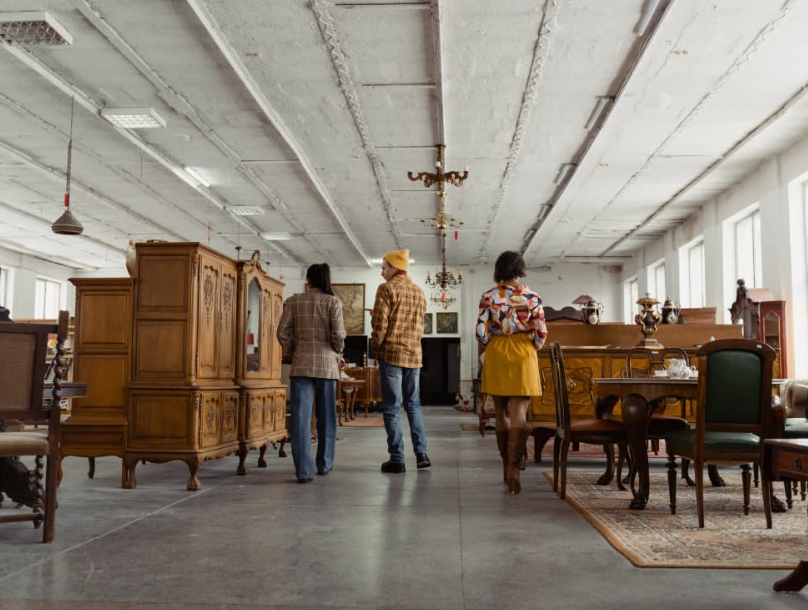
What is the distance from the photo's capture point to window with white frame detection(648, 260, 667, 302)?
17.7 m

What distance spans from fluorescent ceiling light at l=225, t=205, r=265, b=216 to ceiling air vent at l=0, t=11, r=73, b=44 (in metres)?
6.91

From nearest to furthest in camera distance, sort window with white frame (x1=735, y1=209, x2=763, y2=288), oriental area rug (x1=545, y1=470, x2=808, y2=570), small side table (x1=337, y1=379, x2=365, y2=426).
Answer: oriental area rug (x1=545, y1=470, x2=808, y2=570), window with white frame (x1=735, y1=209, x2=763, y2=288), small side table (x1=337, y1=379, x2=365, y2=426)

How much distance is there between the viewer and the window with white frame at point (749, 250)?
12016 mm

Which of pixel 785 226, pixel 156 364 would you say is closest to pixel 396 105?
pixel 156 364

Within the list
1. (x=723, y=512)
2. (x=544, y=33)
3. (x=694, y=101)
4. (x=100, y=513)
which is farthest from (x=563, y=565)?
(x=694, y=101)

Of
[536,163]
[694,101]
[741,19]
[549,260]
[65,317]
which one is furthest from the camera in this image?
[549,260]

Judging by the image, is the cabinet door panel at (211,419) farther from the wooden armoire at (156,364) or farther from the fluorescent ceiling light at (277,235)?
the fluorescent ceiling light at (277,235)

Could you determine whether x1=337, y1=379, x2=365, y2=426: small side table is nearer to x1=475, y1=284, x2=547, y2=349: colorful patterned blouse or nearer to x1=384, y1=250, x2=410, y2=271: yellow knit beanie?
x1=384, y1=250, x2=410, y2=271: yellow knit beanie

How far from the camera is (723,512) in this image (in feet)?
13.7

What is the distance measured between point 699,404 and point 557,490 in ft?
4.42

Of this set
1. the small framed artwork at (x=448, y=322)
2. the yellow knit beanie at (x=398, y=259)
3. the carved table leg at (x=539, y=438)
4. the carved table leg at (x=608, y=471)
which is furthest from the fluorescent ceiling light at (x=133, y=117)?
the small framed artwork at (x=448, y=322)

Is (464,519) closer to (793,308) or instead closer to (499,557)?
(499,557)

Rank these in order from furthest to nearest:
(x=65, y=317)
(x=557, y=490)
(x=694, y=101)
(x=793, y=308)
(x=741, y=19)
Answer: (x=793, y=308), (x=694, y=101), (x=741, y=19), (x=557, y=490), (x=65, y=317)

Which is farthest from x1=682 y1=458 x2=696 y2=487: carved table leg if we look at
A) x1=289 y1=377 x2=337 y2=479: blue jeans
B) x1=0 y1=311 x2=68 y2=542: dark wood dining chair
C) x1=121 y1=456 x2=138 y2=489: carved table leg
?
x1=0 y1=311 x2=68 y2=542: dark wood dining chair
